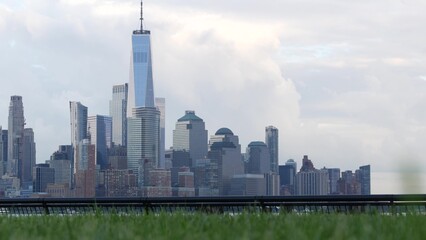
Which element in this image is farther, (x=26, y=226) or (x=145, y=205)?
(x=145, y=205)

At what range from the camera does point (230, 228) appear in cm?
943

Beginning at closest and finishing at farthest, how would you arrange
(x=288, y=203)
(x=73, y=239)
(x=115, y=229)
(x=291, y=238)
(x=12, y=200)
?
1. (x=291, y=238)
2. (x=73, y=239)
3. (x=115, y=229)
4. (x=288, y=203)
5. (x=12, y=200)

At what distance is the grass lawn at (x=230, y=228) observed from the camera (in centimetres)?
843

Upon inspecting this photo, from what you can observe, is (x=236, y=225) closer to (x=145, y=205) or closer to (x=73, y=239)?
(x=73, y=239)

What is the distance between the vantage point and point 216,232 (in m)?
8.98

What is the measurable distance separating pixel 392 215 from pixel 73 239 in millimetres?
4390

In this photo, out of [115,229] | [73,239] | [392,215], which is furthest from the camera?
[392,215]

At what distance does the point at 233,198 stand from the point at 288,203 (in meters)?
1.06

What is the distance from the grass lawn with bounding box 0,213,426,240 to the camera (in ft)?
27.7

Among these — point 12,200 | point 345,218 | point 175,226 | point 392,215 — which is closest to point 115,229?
point 175,226

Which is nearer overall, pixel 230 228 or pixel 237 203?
pixel 230 228

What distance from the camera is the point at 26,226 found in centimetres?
1050

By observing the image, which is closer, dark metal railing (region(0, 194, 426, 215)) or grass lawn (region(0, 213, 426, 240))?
grass lawn (region(0, 213, 426, 240))

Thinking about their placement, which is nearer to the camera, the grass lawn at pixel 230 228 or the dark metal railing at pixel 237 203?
the grass lawn at pixel 230 228
